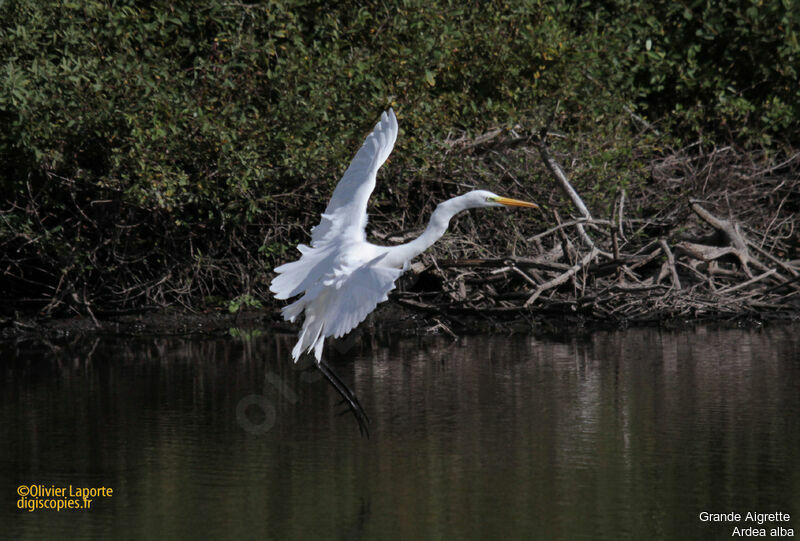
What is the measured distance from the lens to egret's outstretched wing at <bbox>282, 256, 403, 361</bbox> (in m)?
6.34

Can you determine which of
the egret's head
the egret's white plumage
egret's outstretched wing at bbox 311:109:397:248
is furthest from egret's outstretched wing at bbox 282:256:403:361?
the egret's head

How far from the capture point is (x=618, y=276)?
12102 millimetres

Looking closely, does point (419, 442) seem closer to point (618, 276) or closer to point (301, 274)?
point (301, 274)

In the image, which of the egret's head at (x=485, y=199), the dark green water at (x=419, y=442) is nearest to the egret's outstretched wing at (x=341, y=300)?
the dark green water at (x=419, y=442)

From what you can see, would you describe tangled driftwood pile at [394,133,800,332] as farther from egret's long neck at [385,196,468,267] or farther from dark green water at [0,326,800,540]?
egret's long neck at [385,196,468,267]

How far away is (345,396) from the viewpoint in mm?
7180

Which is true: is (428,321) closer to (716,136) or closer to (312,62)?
(312,62)

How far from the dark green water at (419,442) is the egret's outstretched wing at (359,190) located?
1.23m

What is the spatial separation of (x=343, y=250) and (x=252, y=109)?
4.93m

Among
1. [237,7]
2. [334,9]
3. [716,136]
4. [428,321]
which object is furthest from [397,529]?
[716,136]

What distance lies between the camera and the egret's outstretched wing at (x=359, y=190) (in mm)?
7773

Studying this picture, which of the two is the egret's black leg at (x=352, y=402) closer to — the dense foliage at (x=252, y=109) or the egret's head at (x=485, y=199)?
the egret's head at (x=485, y=199)

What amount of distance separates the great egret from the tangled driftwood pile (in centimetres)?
377

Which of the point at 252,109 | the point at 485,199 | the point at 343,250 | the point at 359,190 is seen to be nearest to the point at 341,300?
the point at 343,250
